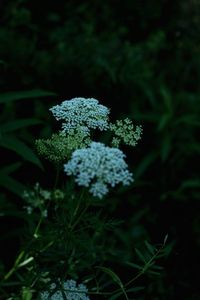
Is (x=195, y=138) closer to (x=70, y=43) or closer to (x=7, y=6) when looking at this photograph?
(x=70, y=43)

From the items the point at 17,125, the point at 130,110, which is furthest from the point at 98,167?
the point at 130,110

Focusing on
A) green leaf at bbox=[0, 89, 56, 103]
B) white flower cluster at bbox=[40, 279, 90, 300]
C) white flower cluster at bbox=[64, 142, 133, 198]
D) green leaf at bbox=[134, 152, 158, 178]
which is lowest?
white flower cluster at bbox=[40, 279, 90, 300]

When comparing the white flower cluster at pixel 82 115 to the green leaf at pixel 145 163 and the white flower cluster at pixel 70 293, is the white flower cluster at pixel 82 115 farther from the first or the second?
the green leaf at pixel 145 163

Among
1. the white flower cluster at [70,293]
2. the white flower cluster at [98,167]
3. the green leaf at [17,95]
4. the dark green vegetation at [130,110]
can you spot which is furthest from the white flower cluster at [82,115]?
the dark green vegetation at [130,110]

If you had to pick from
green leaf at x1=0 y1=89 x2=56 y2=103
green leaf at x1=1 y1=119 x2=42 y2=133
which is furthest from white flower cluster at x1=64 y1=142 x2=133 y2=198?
green leaf at x1=1 y1=119 x2=42 y2=133

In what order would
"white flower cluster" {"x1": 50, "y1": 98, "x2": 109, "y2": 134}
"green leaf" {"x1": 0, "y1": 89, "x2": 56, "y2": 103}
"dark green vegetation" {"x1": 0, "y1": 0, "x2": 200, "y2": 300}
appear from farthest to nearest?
"dark green vegetation" {"x1": 0, "y1": 0, "x2": 200, "y2": 300}
"green leaf" {"x1": 0, "y1": 89, "x2": 56, "y2": 103}
"white flower cluster" {"x1": 50, "y1": 98, "x2": 109, "y2": 134}

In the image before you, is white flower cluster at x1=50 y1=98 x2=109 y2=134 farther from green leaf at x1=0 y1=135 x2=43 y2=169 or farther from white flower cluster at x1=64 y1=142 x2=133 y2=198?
green leaf at x1=0 y1=135 x2=43 y2=169

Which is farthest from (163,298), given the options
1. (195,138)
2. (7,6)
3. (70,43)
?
(7,6)

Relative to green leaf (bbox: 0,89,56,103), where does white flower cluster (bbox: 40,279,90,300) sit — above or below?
below
